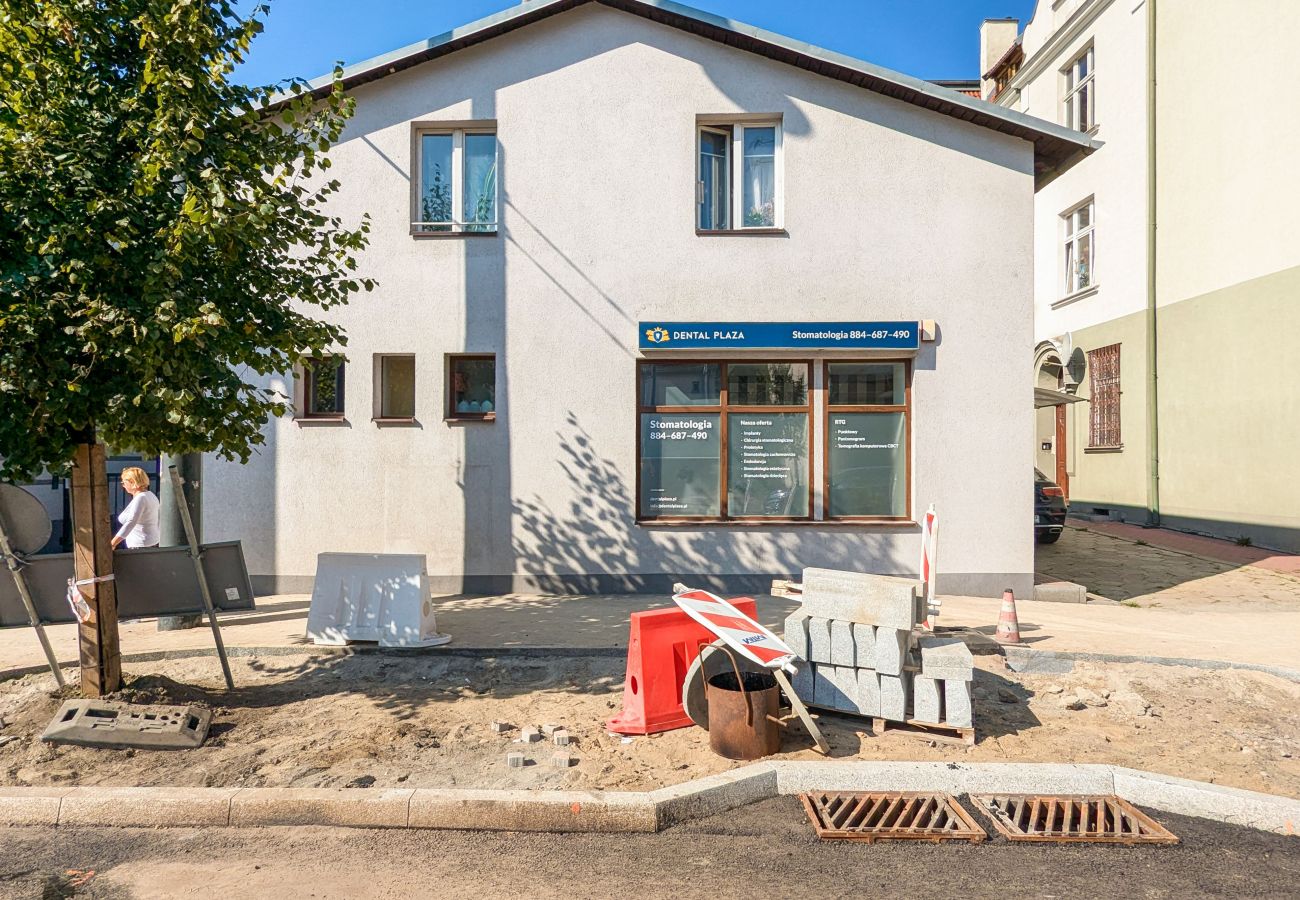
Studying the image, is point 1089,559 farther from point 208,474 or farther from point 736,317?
point 208,474

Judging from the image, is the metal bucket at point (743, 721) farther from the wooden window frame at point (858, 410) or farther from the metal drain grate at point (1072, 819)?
the wooden window frame at point (858, 410)

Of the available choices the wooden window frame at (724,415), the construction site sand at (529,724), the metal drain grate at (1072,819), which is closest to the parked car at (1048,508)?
the wooden window frame at (724,415)

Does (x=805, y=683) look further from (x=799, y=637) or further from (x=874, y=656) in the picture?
(x=874, y=656)

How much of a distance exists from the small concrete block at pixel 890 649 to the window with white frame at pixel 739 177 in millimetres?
6213

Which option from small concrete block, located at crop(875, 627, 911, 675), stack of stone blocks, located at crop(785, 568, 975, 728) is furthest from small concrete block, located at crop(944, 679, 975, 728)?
small concrete block, located at crop(875, 627, 911, 675)

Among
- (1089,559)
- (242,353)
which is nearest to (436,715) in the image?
(242,353)

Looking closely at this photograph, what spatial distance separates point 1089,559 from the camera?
1289 cm

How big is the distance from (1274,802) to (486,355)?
8.30 m

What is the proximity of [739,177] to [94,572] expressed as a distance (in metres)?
7.94

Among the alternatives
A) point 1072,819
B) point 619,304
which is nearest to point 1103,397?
point 619,304

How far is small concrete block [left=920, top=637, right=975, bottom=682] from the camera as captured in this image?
4938 mm

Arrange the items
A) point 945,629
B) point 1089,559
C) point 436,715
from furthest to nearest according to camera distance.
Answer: point 1089,559 → point 945,629 → point 436,715

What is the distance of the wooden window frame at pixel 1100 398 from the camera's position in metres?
17.6

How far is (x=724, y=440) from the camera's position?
965 cm
